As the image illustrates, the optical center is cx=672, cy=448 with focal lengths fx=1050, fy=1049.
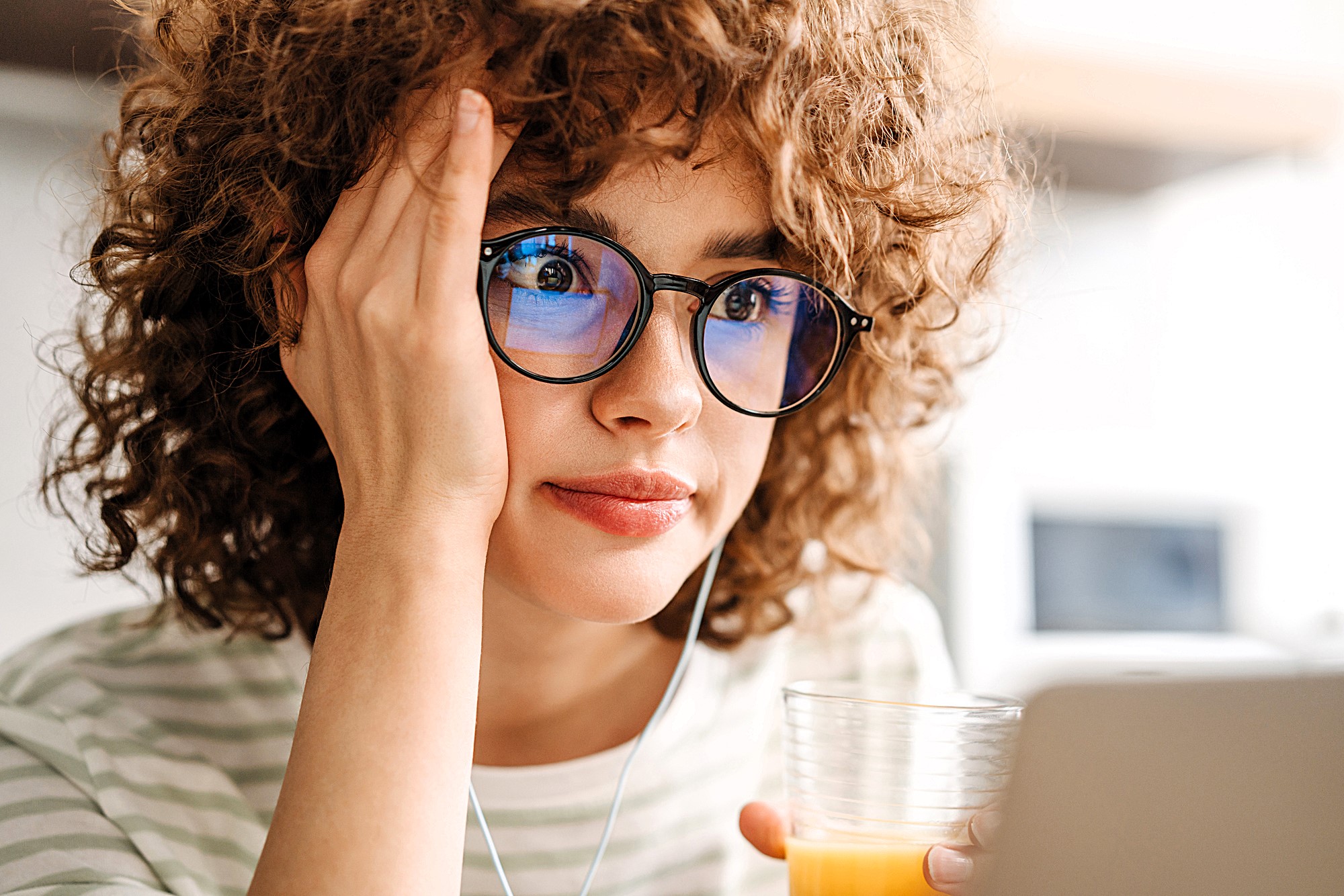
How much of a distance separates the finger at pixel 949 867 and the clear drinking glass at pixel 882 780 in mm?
17

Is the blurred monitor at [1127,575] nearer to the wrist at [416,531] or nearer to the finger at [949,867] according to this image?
the finger at [949,867]

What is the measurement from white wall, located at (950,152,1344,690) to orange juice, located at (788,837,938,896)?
5.67ft

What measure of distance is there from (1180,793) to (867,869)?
1.17 ft

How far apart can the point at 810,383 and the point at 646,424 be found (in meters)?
0.20

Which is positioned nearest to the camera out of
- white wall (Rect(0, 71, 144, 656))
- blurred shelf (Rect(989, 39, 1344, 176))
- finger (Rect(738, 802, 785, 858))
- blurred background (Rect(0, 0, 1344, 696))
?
finger (Rect(738, 802, 785, 858))

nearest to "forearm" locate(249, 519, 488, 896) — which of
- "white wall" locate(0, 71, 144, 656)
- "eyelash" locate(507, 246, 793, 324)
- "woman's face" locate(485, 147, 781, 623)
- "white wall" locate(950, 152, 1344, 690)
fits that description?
"woman's face" locate(485, 147, 781, 623)

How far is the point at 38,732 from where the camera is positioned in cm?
99

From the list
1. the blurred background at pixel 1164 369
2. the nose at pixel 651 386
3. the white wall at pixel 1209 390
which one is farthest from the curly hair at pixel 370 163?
the white wall at pixel 1209 390

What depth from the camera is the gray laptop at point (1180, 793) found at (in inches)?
17.0

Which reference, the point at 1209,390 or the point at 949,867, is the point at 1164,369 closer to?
the point at 1209,390

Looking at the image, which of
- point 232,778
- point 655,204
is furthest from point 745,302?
point 232,778

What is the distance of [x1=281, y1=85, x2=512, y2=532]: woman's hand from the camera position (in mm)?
750

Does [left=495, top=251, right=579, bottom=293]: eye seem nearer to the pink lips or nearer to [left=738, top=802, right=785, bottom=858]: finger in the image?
the pink lips

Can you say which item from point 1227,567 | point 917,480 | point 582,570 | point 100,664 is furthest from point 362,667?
point 1227,567
